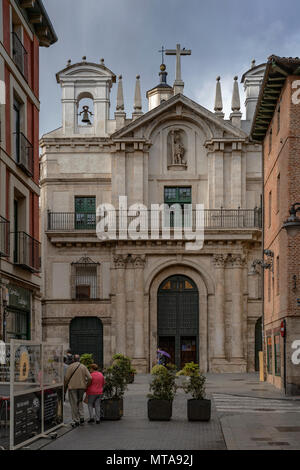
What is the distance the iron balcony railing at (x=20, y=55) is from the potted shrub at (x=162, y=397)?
421 inches

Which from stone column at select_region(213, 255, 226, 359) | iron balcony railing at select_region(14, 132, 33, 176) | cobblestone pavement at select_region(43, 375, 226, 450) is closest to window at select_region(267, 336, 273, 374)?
stone column at select_region(213, 255, 226, 359)

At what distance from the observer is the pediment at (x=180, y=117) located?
50.9 meters

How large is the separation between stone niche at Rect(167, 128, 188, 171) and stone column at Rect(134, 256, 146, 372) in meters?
6.36

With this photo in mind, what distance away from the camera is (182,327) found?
50.0 metres

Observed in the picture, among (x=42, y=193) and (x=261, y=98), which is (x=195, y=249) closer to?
(x=42, y=193)

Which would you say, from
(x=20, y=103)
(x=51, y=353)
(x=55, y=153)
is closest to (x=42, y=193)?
(x=55, y=153)

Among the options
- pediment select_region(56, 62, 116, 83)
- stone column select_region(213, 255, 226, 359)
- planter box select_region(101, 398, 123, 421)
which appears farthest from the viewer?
pediment select_region(56, 62, 116, 83)

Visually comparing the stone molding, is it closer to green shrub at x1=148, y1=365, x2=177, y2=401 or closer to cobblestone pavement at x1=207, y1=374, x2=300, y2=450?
cobblestone pavement at x1=207, y1=374, x2=300, y2=450

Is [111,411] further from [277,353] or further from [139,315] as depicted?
[139,315]

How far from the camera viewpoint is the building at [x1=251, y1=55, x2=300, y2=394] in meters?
30.7

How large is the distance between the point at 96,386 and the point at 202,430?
321cm

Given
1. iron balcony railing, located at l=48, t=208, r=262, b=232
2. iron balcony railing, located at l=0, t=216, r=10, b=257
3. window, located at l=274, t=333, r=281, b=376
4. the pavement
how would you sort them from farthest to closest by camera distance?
iron balcony railing, located at l=48, t=208, r=262, b=232, window, located at l=274, t=333, r=281, b=376, iron balcony railing, located at l=0, t=216, r=10, b=257, the pavement

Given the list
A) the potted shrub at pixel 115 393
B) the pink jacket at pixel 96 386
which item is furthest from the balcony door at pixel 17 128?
the pink jacket at pixel 96 386

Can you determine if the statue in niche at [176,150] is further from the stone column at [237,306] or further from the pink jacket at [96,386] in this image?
the pink jacket at [96,386]
